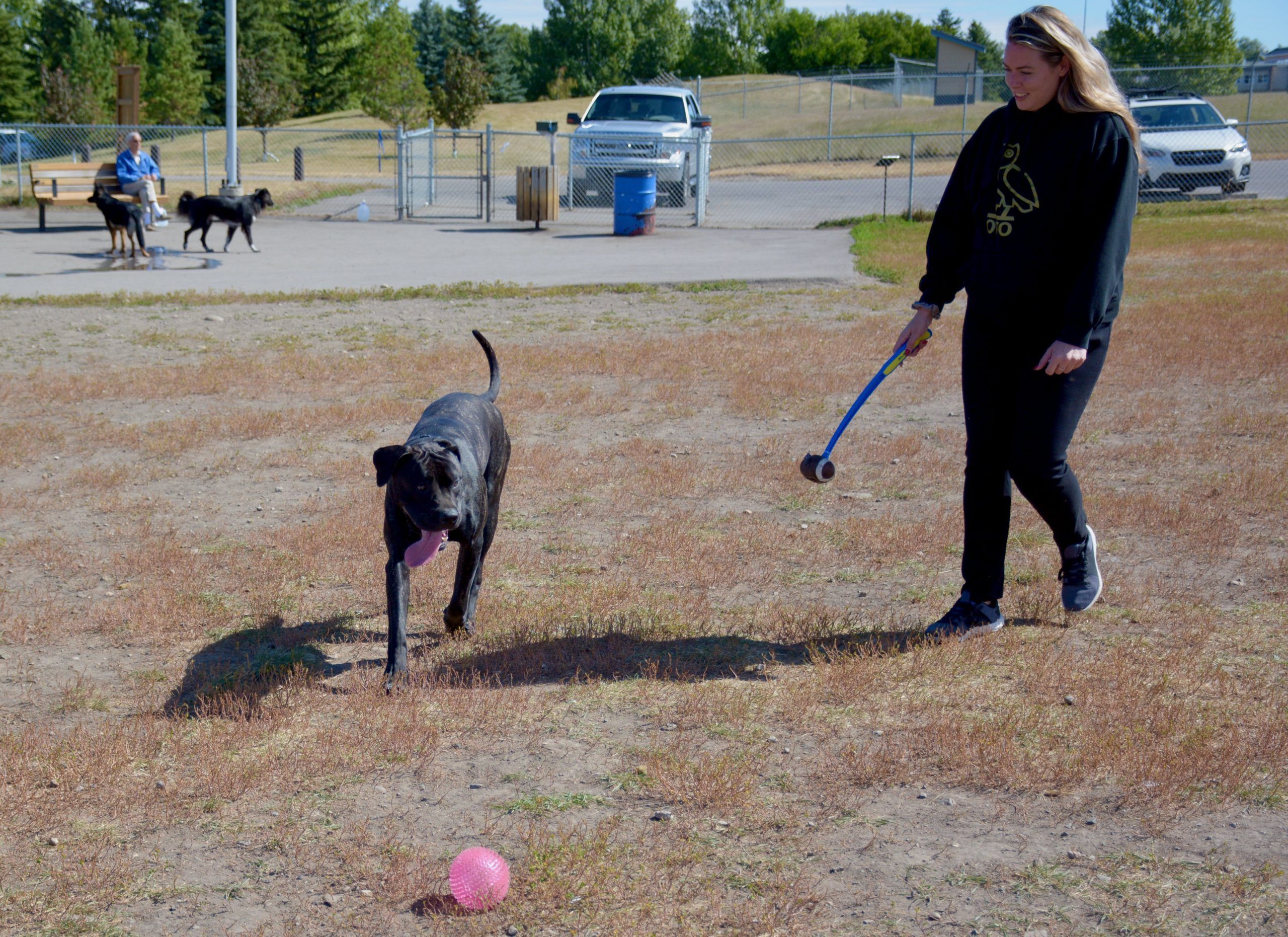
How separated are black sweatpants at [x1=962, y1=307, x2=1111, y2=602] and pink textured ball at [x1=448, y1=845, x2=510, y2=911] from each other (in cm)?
238

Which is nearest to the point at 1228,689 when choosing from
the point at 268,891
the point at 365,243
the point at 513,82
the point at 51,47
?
the point at 268,891

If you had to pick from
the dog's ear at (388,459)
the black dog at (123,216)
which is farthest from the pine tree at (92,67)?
the dog's ear at (388,459)

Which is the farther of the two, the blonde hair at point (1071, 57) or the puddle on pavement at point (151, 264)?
the puddle on pavement at point (151, 264)

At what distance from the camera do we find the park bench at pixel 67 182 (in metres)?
20.1

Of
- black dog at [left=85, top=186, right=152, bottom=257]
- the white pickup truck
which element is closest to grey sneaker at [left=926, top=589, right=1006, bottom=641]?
black dog at [left=85, top=186, right=152, bottom=257]

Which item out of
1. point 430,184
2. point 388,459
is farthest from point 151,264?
point 388,459

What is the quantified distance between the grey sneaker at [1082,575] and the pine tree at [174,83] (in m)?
51.6

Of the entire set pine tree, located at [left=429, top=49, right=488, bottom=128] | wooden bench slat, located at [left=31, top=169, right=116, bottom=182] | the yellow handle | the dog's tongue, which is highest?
pine tree, located at [left=429, top=49, right=488, bottom=128]

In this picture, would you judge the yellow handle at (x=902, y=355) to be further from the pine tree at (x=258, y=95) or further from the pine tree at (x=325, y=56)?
the pine tree at (x=325, y=56)

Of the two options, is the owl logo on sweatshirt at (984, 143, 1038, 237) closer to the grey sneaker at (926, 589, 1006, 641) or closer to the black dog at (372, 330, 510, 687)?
the grey sneaker at (926, 589, 1006, 641)

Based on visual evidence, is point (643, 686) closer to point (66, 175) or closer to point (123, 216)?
point (123, 216)

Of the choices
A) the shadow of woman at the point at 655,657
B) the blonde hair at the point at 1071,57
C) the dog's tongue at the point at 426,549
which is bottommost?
the shadow of woman at the point at 655,657

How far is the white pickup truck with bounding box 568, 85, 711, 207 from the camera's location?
74.6 ft

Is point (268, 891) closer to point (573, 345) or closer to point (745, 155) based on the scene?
point (573, 345)
